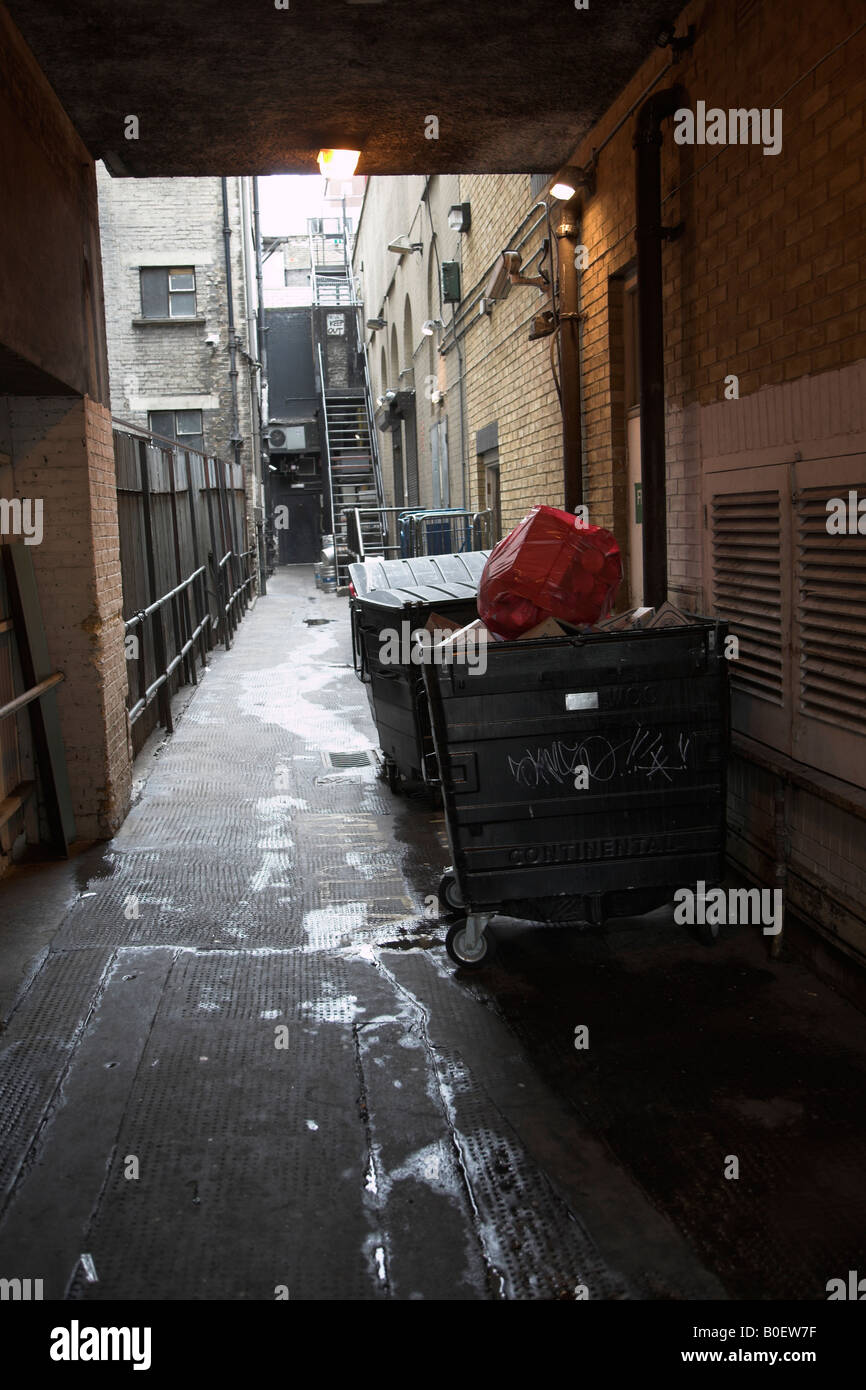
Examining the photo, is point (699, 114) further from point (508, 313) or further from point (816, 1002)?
point (508, 313)

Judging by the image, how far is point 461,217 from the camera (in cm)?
1227

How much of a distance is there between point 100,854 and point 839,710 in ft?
13.9

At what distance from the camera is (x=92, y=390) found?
6719mm

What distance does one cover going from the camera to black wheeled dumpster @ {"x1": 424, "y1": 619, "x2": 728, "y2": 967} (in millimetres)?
4445

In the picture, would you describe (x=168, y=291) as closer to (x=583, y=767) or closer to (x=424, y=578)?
(x=424, y=578)

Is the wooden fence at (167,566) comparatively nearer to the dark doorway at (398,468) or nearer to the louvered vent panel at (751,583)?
the louvered vent panel at (751,583)

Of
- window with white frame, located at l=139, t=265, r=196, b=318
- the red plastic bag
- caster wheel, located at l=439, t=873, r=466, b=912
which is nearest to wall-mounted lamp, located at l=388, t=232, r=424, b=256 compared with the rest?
window with white frame, located at l=139, t=265, r=196, b=318

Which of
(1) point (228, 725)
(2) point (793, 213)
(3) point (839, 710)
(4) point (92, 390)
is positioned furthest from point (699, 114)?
(1) point (228, 725)

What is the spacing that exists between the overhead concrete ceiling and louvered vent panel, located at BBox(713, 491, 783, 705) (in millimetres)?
2494

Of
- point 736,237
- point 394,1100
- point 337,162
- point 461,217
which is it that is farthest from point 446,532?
point 394,1100

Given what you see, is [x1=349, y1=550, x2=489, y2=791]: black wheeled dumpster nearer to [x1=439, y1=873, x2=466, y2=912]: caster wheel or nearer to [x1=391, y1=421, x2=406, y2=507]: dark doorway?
[x1=439, y1=873, x2=466, y2=912]: caster wheel

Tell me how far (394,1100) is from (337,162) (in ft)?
19.3

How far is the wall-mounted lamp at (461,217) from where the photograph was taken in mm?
12188

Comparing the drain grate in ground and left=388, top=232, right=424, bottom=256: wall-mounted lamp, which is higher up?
left=388, top=232, right=424, bottom=256: wall-mounted lamp
